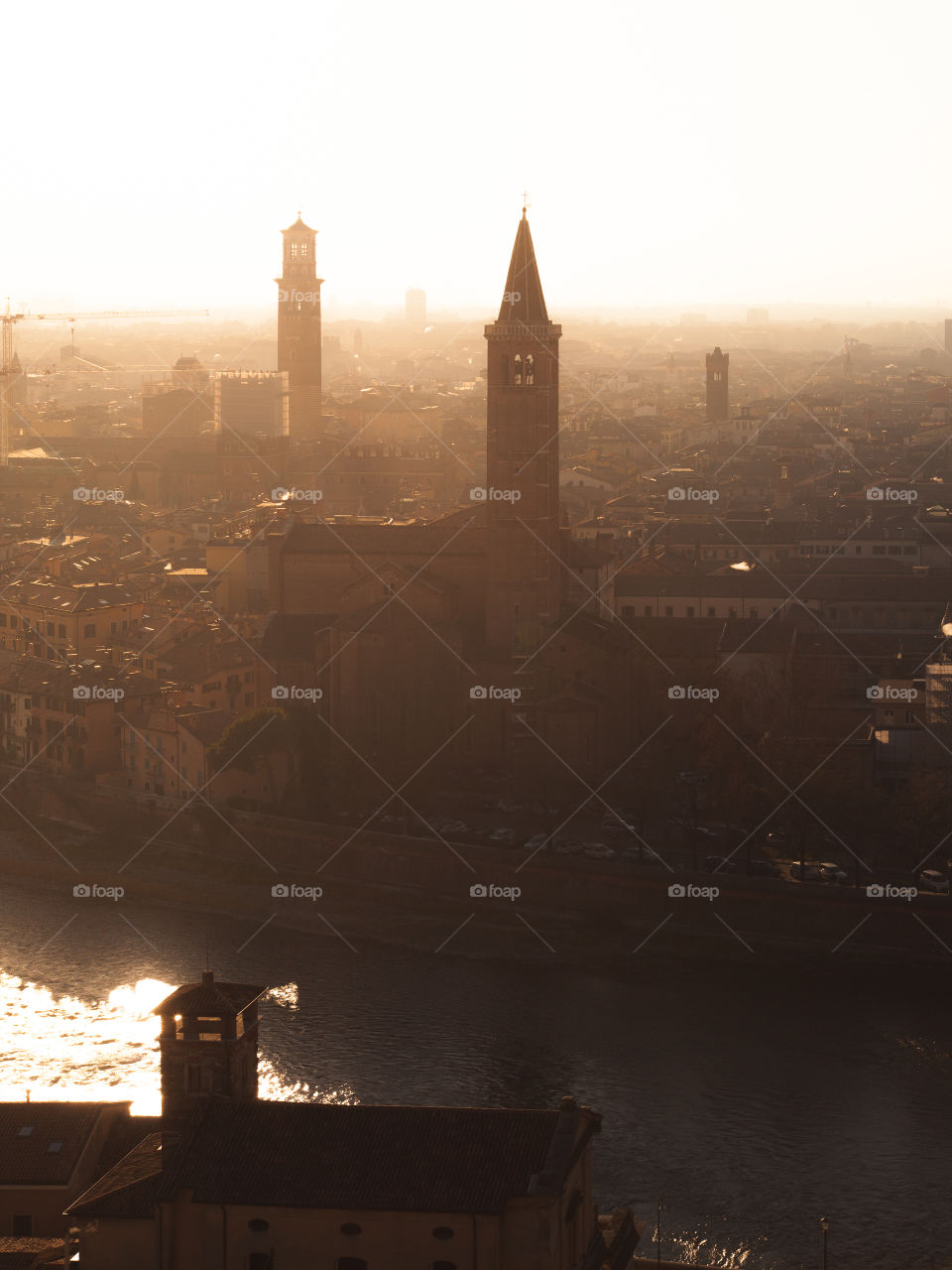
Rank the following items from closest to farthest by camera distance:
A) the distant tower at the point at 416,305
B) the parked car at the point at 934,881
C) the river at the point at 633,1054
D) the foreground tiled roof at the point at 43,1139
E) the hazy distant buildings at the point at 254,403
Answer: the foreground tiled roof at the point at 43,1139 → the river at the point at 633,1054 → the parked car at the point at 934,881 → the hazy distant buildings at the point at 254,403 → the distant tower at the point at 416,305


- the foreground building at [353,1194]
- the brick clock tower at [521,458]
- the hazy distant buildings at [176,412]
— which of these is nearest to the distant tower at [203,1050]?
the foreground building at [353,1194]

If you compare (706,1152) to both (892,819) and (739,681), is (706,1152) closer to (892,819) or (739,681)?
(892,819)

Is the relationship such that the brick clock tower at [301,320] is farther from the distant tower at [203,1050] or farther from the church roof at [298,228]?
the distant tower at [203,1050]

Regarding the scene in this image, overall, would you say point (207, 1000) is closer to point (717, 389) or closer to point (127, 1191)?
A: point (127, 1191)

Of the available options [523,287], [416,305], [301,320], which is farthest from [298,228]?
[416,305]

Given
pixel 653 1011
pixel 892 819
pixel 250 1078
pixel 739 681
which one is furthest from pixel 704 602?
pixel 250 1078

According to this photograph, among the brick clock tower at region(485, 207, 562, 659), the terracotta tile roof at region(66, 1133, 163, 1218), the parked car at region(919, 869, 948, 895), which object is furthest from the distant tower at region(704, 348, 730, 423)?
the terracotta tile roof at region(66, 1133, 163, 1218)

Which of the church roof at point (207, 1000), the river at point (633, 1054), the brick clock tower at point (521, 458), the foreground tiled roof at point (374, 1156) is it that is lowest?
the river at point (633, 1054)
